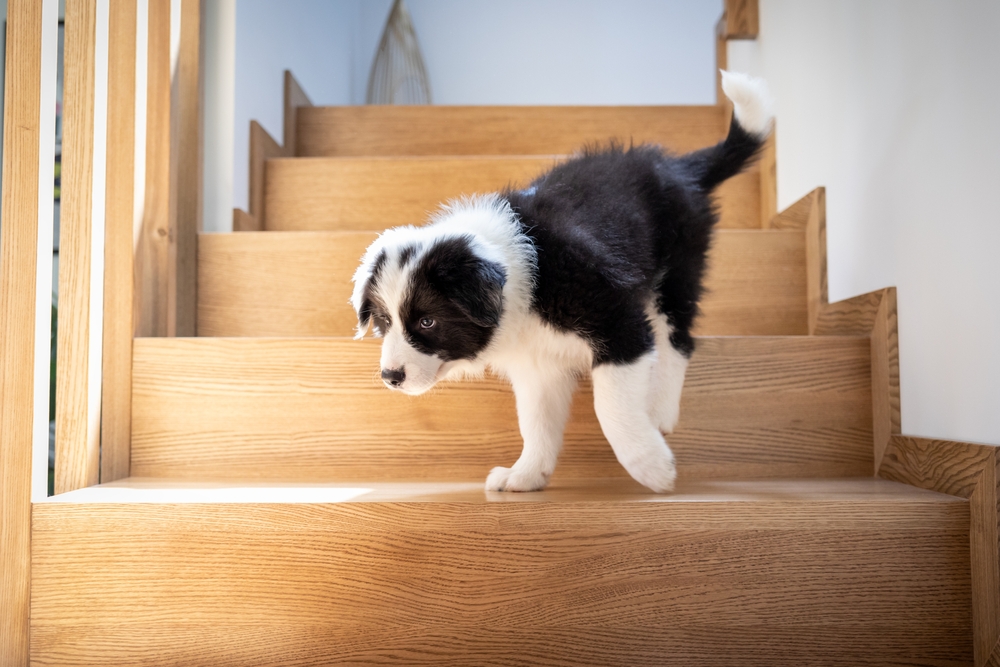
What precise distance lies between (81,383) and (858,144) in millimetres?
1949

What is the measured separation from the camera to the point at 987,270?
1.40 m

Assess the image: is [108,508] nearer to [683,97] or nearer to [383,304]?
[383,304]

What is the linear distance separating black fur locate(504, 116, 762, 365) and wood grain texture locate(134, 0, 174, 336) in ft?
2.96

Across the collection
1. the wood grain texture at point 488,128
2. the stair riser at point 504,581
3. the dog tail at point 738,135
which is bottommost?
the stair riser at point 504,581

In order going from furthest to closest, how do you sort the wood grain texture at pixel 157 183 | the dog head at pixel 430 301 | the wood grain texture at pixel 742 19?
the wood grain texture at pixel 742 19 → the wood grain texture at pixel 157 183 → the dog head at pixel 430 301

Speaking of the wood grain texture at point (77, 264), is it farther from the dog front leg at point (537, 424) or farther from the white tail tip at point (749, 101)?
the white tail tip at point (749, 101)

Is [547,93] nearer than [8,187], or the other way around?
[8,187]

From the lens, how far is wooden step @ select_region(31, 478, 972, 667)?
129 centimetres

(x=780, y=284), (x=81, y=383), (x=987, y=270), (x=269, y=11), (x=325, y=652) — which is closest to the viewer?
(x=325, y=652)

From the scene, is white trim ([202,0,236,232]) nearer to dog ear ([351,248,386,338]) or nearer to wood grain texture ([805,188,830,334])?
dog ear ([351,248,386,338])

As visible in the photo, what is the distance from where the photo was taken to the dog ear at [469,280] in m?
1.35

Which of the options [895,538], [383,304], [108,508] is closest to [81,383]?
[108,508]

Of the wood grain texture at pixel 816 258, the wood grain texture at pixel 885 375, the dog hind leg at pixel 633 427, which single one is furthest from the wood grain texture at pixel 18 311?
the wood grain texture at pixel 816 258

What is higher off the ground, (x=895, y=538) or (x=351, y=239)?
(x=351, y=239)
